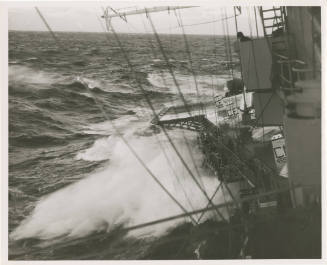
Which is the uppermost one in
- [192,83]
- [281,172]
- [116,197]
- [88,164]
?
[192,83]

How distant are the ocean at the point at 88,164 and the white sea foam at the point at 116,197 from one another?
0.02 meters

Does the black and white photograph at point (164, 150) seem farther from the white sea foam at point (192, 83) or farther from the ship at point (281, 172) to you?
the white sea foam at point (192, 83)

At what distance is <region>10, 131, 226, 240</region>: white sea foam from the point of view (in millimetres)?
6680

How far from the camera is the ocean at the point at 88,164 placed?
6.39 metres

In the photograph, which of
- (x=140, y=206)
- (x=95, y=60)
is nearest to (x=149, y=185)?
(x=140, y=206)

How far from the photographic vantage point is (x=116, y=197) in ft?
27.2

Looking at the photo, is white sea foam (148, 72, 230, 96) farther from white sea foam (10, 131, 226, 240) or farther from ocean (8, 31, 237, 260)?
white sea foam (10, 131, 226, 240)

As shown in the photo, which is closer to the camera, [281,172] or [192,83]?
[281,172]

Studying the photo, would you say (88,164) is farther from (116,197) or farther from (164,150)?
(164,150)

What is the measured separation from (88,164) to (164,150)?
111 inches

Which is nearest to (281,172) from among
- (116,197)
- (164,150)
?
(116,197)

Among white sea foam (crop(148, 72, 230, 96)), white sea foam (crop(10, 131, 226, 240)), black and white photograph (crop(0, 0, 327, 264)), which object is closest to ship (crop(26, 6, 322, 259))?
black and white photograph (crop(0, 0, 327, 264))

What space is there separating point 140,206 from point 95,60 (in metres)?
12.7

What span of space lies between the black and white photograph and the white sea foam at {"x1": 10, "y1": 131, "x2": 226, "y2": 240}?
4 centimetres
